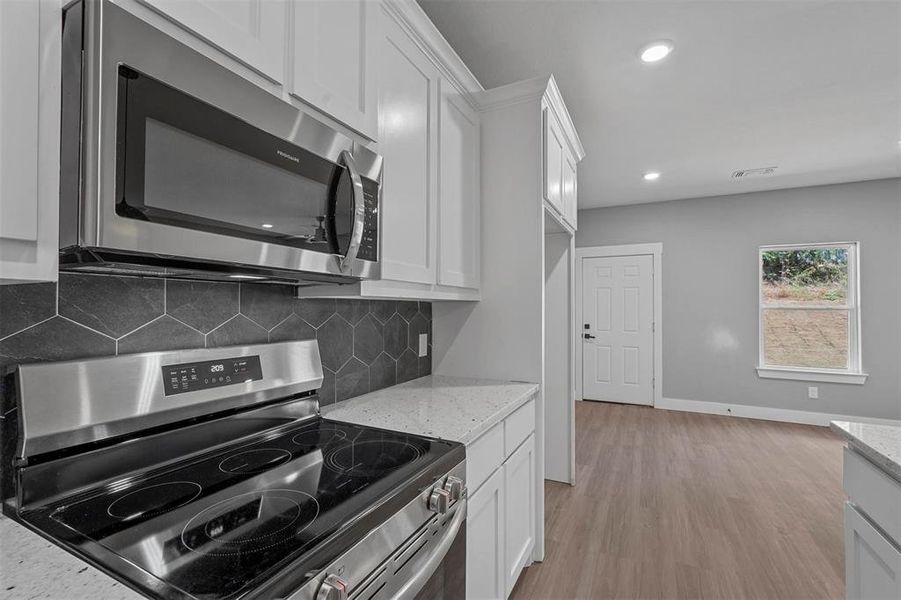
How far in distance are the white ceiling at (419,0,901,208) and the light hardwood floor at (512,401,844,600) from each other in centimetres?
256

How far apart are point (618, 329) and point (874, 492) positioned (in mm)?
4499

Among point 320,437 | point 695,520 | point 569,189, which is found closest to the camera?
point 320,437

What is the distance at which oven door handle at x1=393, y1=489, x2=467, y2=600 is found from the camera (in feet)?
2.96

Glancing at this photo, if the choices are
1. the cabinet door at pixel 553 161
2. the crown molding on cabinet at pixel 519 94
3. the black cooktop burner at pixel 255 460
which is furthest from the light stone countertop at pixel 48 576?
the crown molding on cabinet at pixel 519 94

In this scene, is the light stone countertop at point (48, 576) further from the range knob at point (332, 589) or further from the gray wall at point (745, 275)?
the gray wall at point (745, 275)

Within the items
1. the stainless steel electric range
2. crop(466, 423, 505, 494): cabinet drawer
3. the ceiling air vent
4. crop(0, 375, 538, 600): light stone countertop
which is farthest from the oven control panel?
the ceiling air vent

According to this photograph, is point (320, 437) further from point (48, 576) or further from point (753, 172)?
point (753, 172)

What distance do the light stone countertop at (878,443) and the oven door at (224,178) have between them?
1379mm

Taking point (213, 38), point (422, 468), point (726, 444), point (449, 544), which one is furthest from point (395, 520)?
point (726, 444)

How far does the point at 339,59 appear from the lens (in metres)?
1.17

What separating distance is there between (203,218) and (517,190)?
5.14ft

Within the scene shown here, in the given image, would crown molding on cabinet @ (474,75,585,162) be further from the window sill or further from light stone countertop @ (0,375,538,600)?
the window sill

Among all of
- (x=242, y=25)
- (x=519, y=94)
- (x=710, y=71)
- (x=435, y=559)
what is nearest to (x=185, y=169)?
(x=242, y=25)

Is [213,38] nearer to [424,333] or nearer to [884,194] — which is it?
[424,333]
